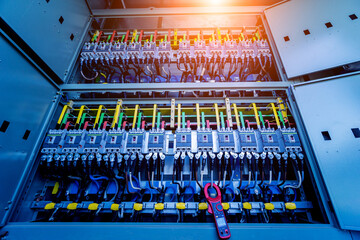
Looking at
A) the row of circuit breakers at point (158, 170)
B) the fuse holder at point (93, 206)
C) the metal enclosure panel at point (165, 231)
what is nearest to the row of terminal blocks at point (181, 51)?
the row of circuit breakers at point (158, 170)

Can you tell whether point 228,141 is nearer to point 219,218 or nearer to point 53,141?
point 219,218

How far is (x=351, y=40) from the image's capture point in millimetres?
1293

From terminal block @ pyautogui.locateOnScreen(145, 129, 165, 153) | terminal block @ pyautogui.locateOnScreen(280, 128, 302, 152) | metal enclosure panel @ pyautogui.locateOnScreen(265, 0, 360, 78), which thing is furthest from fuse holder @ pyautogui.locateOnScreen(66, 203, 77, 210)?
metal enclosure panel @ pyautogui.locateOnScreen(265, 0, 360, 78)

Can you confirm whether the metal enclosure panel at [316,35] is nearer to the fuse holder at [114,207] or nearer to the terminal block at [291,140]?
the terminal block at [291,140]

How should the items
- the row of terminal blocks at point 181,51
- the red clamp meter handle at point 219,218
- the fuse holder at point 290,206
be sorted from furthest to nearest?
the row of terminal blocks at point 181,51
the fuse holder at point 290,206
the red clamp meter handle at point 219,218

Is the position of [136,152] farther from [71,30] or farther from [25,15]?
[71,30]

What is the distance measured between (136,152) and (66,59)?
4.29ft

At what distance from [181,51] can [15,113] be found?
1530mm

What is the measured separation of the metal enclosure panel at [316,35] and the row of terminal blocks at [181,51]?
0.75 ft

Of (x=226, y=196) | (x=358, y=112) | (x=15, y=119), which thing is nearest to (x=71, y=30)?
(x=15, y=119)

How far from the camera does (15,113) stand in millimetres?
1053

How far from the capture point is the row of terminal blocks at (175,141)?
116cm

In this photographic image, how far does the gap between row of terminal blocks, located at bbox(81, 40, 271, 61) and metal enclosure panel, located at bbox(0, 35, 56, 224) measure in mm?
665

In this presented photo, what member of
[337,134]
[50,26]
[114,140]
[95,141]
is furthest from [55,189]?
[337,134]
